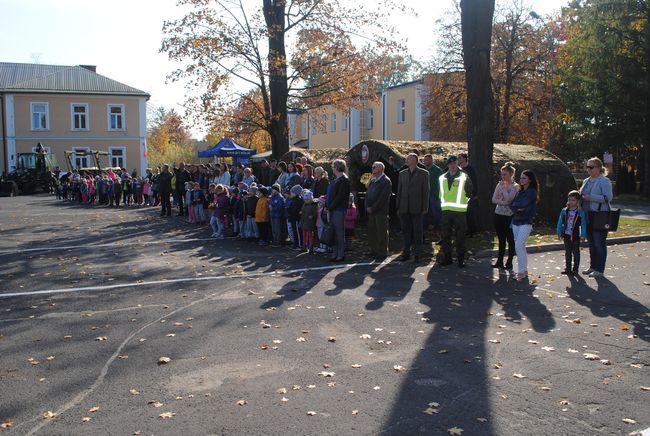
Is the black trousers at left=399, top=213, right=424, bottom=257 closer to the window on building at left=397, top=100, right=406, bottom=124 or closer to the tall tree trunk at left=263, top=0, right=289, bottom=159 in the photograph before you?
the tall tree trunk at left=263, top=0, right=289, bottom=159

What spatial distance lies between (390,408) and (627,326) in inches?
151

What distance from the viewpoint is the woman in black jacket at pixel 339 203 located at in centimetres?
1233

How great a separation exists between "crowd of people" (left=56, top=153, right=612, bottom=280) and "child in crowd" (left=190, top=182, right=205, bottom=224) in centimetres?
12

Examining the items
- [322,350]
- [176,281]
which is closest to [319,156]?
[176,281]

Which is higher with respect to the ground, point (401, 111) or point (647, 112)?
point (401, 111)

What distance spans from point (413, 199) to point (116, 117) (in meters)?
49.1

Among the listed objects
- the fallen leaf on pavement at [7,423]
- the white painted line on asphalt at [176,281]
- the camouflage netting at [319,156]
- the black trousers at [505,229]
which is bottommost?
the fallen leaf on pavement at [7,423]

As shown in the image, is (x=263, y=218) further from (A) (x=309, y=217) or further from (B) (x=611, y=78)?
(B) (x=611, y=78)

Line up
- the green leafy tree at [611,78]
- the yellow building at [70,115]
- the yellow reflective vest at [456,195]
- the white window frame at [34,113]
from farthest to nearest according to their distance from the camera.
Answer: the white window frame at [34,113], the yellow building at [70,115], the green leafy tree at [611,78], the yellow reflective vest at [456,195]

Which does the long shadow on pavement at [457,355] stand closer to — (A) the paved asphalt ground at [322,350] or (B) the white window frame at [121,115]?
(A) the paved asphalt ground at [322,350]

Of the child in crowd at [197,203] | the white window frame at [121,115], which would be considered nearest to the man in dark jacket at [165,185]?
the child in crowd at [197,203]

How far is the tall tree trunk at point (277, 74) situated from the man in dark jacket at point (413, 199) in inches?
513

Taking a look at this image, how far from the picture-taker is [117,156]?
55.8 m

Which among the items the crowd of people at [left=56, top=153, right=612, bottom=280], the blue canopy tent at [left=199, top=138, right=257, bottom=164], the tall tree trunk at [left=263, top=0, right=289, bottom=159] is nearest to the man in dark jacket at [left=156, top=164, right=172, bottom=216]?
the crowd of people at [left=56, top=153, right=612, bottom=280]
